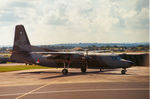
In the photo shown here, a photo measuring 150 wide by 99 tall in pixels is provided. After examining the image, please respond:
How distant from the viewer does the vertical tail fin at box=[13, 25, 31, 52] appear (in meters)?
36.7

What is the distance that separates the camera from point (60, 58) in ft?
110

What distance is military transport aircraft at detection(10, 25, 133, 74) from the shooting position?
31734 millimetres

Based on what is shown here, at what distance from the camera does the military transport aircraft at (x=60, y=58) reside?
31.7 metres

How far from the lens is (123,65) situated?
30812mm

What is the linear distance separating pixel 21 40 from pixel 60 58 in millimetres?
8777

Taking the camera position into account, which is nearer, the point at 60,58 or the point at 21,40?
the point at 60,58

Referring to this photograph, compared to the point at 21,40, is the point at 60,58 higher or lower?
lower

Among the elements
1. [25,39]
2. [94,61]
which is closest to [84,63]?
[94,61]

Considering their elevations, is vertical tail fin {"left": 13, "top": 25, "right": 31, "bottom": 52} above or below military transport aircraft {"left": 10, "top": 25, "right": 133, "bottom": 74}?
above

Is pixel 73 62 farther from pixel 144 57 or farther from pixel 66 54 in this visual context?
pixel 144 57

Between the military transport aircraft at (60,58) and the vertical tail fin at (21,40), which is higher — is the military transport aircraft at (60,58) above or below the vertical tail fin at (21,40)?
below

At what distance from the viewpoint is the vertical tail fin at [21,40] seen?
36.7 meters

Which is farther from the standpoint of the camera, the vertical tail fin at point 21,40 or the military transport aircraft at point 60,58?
Result: the vertical tail fin at point 21,40

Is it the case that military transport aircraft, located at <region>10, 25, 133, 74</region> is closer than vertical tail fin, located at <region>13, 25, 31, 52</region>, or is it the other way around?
military transport aircraft, located at <region>10, 25, 133, 74</region>
